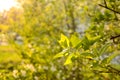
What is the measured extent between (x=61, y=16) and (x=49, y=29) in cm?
45

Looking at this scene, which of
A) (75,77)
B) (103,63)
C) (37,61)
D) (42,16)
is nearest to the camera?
(103,63)

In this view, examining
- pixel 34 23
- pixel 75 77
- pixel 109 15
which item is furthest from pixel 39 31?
pixel 109 15

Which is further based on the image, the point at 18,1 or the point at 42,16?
the point at 18,1

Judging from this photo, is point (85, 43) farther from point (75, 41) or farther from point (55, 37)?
point (55, 37)

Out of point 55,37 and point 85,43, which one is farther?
point 55,37

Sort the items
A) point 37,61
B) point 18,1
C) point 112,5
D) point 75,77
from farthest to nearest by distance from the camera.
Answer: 1. point 18,1
2. point 75,77
3. point 37,61
4. point 112,5

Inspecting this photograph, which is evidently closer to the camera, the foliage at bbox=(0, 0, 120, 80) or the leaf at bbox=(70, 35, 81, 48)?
the leaf at bbox=(70, 35, 81, 48)

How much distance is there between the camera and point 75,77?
6508 mm

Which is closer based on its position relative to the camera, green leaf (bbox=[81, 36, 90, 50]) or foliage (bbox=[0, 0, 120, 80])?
green leaf (bbox=[81, 36, 90, 50])

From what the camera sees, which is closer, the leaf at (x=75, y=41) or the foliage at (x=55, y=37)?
the leaf at (x=75, y=41)

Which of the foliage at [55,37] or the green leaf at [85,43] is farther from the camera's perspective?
the foliage at [55,37]

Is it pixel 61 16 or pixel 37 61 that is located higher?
pixel 61 16

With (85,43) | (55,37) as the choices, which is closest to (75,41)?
(85,43)

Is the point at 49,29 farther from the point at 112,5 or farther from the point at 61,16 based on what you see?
the point at 112,5
